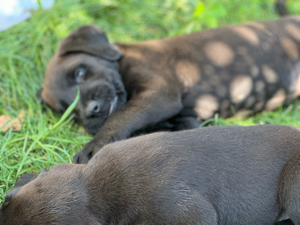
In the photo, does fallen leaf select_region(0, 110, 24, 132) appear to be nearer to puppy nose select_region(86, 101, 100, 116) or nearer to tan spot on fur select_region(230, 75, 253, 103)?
puppy nose select_region(86, 101, 100, 116)

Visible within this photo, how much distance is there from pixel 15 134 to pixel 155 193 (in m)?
2.18

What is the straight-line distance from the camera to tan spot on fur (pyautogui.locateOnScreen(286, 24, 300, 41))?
4754mm

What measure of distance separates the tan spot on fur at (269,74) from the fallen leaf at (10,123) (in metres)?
2.98

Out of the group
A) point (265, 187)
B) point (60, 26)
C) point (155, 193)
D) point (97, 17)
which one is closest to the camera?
point (155, 193)

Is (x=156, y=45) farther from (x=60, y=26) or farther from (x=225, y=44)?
(x=60, y=26)

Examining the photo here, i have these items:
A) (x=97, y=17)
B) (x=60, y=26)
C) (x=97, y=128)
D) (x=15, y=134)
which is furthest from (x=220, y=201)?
(x=97, y=17)

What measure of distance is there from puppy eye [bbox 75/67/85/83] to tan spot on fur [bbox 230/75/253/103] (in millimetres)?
1781

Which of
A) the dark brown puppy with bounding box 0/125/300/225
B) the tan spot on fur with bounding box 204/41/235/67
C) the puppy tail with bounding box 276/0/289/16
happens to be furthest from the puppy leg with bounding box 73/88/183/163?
the puppy tail with bounding box 276/0/289/16

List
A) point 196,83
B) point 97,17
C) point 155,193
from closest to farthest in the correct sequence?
point 155,193 < point 196,83 < point 97,17

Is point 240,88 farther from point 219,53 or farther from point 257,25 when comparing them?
point 257,25

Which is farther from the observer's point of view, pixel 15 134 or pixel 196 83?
pixel 196 83

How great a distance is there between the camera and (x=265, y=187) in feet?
8.53

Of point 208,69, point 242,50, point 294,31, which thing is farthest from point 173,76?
point 294,31

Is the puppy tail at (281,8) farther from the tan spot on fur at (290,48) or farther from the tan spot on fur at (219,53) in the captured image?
the tan spot on fur at (219,53)
